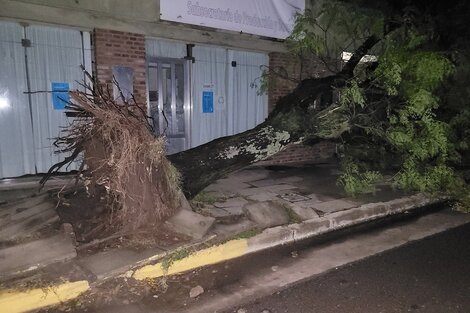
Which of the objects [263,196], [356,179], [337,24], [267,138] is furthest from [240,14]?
[356,179]

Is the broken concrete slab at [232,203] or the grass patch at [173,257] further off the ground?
the broken concrete slab at [232,203]

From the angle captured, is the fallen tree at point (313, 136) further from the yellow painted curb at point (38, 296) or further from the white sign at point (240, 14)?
the white sign at point (240, 14)

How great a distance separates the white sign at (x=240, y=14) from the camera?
7666 millimetres

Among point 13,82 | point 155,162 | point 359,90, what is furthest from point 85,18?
point 359,90

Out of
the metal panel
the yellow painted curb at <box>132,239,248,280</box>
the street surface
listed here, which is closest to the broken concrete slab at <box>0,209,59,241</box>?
the street surface

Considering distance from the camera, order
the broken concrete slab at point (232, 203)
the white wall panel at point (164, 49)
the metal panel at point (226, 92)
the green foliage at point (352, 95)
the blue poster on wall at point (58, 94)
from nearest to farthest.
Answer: the broken concrete slab at point (232, 203) < the green foliage at point (352, 95) < the blue poster on wall at point (58, 94) < the white wall panel at point (164, 49) < the metal panel at point (226, 92)

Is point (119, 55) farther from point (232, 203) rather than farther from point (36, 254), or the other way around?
point (36, 254)

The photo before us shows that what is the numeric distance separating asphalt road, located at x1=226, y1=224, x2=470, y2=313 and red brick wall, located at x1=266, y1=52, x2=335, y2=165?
5178mm

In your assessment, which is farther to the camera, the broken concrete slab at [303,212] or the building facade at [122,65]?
the building facade at [122,65]

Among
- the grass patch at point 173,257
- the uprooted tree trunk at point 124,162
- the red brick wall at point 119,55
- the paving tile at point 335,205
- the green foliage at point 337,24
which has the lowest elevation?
the grass patch at point 173,257

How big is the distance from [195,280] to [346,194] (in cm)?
390

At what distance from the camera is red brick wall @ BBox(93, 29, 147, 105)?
709 centimetres

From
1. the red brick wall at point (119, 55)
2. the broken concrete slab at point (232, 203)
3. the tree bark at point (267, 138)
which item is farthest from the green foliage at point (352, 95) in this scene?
the red brick wall at point (119, 55)

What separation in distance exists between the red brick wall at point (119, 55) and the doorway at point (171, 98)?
0.40 meters
